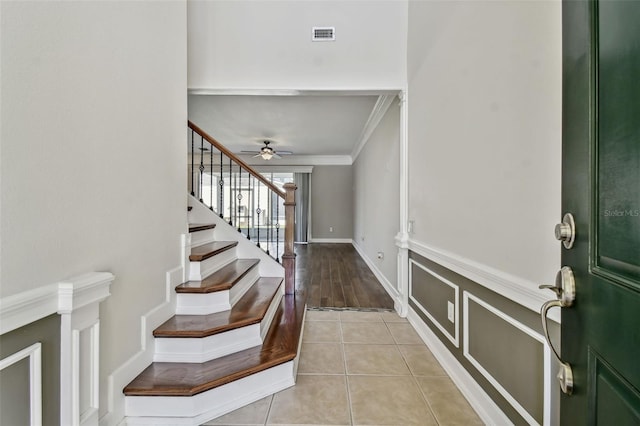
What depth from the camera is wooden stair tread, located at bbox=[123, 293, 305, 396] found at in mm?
1349

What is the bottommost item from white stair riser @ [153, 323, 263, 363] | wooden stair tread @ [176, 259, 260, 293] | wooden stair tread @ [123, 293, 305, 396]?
wooden stair tread @ [123, 293, 305, 396]

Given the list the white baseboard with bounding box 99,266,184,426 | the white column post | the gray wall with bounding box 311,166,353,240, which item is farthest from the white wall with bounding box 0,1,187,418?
the gray wall with bounding box 311,166,353,240

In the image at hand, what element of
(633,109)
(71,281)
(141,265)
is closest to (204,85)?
(141,265)

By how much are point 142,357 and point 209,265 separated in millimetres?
833

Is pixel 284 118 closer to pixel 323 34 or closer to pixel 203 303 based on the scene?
pixel 323 34

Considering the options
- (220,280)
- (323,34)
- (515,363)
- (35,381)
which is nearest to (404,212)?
(515,363)

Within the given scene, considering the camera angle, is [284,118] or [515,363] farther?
[284,118]

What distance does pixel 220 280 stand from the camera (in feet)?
6.57

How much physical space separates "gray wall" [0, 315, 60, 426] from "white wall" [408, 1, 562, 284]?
1809 millimetres

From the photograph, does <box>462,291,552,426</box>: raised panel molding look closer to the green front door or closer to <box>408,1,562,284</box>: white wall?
<box>408,1,562,284</box>: white wall

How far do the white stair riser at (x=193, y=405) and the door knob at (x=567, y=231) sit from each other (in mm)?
1565

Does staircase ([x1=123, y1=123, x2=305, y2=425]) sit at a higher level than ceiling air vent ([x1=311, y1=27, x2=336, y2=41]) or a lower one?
lower

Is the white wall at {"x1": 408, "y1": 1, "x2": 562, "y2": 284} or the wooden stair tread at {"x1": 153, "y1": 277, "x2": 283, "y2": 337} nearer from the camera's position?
the white wall at {"x1": 408, "y1": 1, "x2": 562, "y2": 284}

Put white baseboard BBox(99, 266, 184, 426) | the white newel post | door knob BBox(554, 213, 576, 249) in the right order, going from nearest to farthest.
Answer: door knob BBox(554, 213, 576, 249) → the white newel post → white baseboard BBox(99, 266, 184, 426)
